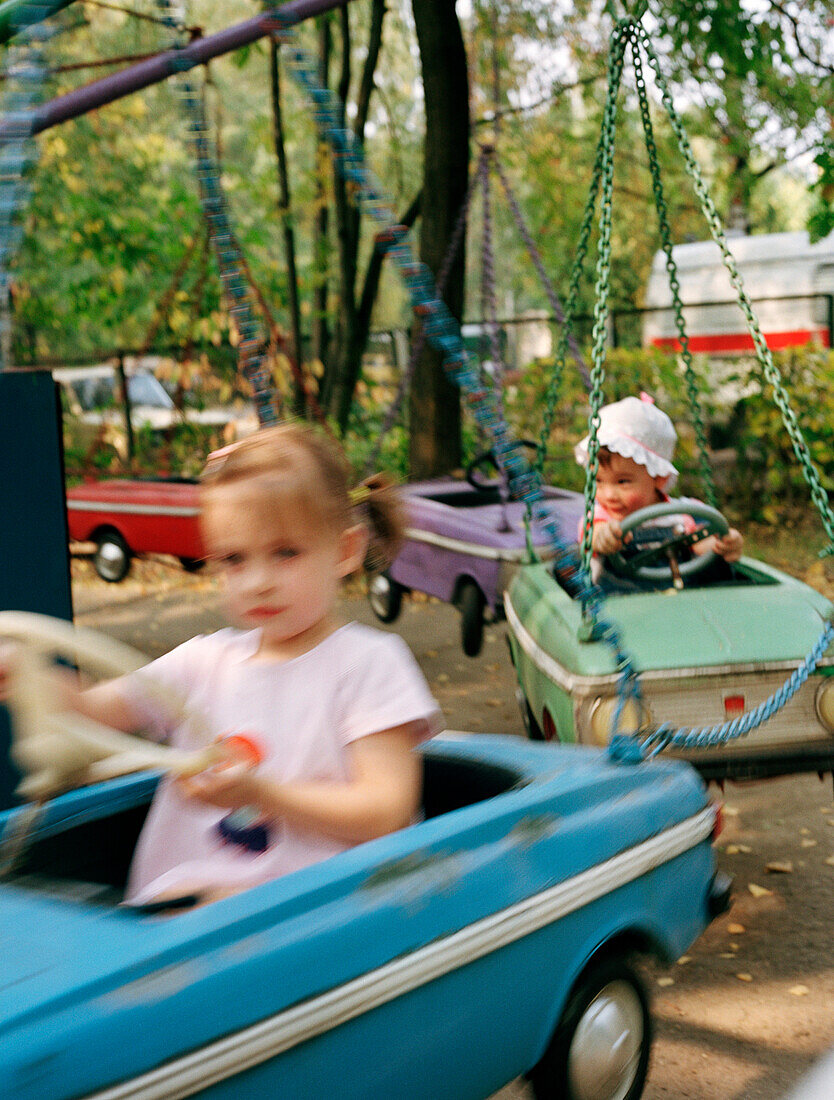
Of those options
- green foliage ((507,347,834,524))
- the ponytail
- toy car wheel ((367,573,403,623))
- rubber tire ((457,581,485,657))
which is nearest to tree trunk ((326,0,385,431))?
green foliage ((507,347,834,524))

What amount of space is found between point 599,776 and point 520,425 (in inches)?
318

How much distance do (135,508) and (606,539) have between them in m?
4.96

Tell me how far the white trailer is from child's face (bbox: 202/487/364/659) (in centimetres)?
1041

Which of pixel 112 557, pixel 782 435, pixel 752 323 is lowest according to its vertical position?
pixel 112 557

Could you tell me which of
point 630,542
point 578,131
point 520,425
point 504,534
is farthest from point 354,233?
point 578,131

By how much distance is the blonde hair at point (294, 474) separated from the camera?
5.94 ft

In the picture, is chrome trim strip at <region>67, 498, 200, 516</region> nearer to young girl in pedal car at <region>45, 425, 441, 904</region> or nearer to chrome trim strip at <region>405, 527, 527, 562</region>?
chrome trim strip at <region>405, 527, 527, 562</region>

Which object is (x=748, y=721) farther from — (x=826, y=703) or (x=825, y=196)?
(x=825, y=196)

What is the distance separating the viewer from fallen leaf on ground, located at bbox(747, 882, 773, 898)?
331cm

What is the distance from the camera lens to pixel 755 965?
2918 mm

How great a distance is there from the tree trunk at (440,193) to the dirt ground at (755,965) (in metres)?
2.95

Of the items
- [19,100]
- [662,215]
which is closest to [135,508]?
[662,215]

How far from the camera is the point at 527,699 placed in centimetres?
379

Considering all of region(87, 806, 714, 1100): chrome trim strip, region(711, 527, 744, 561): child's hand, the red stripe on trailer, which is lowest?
region(87, 806, 714, 1100): chrome trim strip
